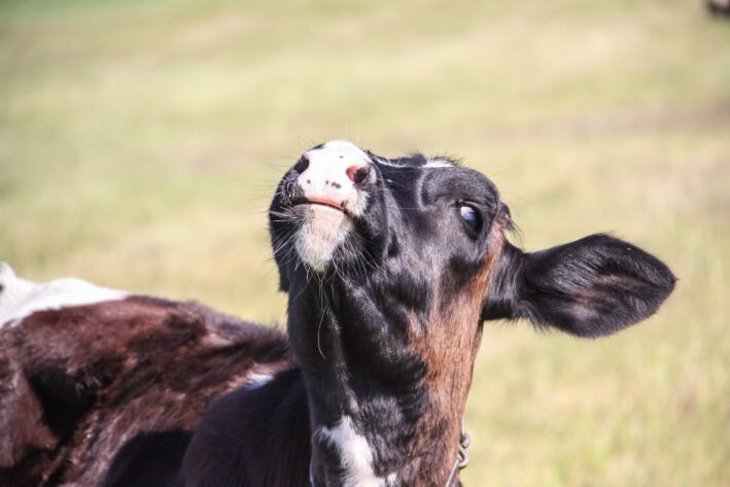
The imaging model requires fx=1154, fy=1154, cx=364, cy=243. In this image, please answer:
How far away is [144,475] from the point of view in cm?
480

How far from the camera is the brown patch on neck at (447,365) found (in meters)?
4.08

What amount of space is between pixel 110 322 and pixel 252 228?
9.76m

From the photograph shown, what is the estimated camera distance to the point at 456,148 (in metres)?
21.0

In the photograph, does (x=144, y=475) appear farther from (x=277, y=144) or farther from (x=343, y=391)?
(x=277, y=144)

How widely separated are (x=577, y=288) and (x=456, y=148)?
16704 millimetres

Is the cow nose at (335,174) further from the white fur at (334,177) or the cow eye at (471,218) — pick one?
the cow eye at (471,218)

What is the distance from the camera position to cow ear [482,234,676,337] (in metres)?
4.32

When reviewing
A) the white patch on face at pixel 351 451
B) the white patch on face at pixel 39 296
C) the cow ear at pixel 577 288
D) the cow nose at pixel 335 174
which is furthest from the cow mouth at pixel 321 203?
the white patch on face at pixel 39 296

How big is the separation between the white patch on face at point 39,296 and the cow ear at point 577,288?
2.03m

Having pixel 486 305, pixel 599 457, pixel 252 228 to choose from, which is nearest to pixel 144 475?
pixel 486 305

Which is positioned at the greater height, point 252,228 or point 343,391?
point 343,391

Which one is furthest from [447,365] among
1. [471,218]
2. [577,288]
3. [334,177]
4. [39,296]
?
[39,296]

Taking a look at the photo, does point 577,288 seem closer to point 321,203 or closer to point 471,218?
point 471,218

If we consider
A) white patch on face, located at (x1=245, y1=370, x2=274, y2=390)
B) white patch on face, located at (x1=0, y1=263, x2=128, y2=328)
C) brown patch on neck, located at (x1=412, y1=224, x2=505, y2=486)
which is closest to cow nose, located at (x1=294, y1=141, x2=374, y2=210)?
brown patch on neck, located at (x1=412, y1=224, x2=505, y2=486)
